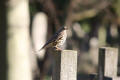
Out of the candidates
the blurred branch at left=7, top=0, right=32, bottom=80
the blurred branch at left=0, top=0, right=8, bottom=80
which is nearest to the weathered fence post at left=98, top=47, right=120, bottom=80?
the blurred branch at left=7, top=0, right=32, bottom=80

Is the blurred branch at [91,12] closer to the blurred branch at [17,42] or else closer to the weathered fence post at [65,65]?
the blurred branch at [17,42]

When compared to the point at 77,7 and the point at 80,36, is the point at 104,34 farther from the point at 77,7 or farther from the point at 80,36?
the point at 77,7

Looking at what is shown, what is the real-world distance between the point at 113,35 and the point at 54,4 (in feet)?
13.6

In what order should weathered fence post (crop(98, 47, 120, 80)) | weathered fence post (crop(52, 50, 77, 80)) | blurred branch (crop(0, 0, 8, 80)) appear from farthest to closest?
blurred branch (crop(0, 0, 8, 80)) → weathered fence post (crop(98, 47, 120, 80)) → weathered fence post (crop(52, 50, 77, 80))

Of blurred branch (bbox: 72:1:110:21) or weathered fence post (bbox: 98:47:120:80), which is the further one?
blurred branch (bbox: 72:1:110:21)

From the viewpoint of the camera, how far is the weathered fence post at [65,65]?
312 cm

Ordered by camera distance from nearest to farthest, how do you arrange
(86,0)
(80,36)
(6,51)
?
1. (6,51)
2. (86,0)
3. (80,36)

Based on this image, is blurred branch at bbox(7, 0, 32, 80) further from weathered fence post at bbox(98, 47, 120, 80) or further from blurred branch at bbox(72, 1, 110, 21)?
blurred branch at bbox(72, 1, 110, 21)

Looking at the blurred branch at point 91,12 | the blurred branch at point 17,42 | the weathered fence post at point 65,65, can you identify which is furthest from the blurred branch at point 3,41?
the blurred branch at point 91,12

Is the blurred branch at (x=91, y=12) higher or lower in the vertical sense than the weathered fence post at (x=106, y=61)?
higher

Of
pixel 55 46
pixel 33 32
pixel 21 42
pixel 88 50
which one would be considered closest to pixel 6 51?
pixel 21 42

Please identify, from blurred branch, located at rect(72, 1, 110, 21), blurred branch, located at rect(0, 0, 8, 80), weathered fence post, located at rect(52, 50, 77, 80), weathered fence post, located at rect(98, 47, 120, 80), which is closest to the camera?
weathered fence post, located at rect(52, 50, 77, 80)

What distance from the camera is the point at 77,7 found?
1024 centimetres

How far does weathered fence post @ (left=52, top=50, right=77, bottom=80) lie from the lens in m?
3.12
